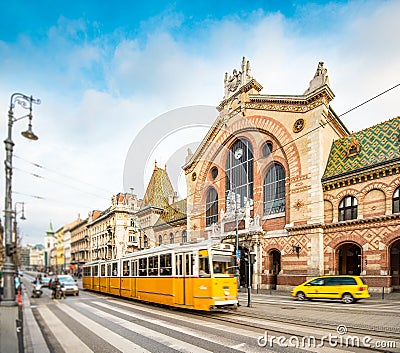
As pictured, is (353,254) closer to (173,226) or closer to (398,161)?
(398,161)

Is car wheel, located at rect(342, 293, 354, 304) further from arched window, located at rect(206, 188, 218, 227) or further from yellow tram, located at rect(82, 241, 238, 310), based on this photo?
arched window, located at rect(206, 188, 218, 227)

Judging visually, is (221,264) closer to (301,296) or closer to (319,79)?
(301,296)

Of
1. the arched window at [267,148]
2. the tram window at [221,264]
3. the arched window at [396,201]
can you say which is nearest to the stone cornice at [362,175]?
the arched window at [396,201]

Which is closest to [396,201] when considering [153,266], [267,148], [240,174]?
[267,148]

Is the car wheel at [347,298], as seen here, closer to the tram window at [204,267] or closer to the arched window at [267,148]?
the tram window at [204,267]

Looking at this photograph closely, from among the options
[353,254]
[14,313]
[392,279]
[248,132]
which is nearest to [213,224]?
[248,132]

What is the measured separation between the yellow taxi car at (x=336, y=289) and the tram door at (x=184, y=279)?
9.04 m

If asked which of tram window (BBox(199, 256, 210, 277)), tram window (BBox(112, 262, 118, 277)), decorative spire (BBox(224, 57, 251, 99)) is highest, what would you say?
decorative spire (BBox(224, 57, 251, 99))

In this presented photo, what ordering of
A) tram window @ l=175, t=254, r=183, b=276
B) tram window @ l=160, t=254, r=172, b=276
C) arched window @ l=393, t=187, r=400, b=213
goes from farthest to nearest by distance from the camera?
1. arched window @ l=393, t=187, r=400, b=213
2. tram window @ l=160, t=254, r=172, b=276
3. tram window @ l=175, t=254, r=183, b=276

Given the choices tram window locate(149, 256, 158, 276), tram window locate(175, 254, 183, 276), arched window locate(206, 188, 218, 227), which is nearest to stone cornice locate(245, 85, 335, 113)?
arched window locate(206, 188, 218, 227)

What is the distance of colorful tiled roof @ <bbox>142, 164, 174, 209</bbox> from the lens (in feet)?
131

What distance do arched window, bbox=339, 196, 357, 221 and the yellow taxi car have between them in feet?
16.2

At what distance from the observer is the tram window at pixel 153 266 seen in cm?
1557

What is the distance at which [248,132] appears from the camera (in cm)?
2973
